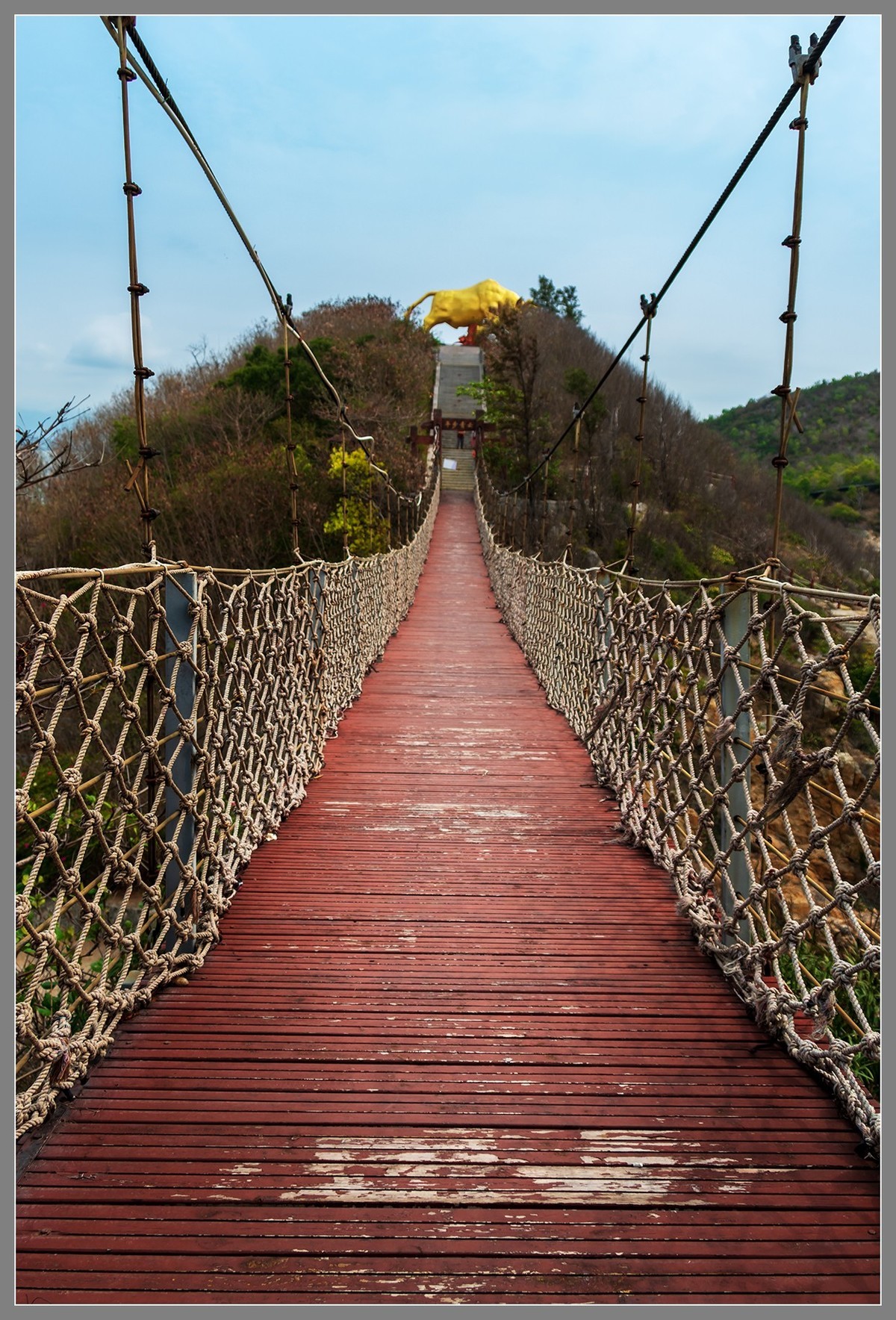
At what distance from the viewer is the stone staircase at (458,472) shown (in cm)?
2180

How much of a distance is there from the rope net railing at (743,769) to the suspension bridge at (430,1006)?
11mm

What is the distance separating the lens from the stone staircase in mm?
21797

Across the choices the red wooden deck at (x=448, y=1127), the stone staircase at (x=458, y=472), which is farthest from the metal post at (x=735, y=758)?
the stone staircase at (x=458, y=472)

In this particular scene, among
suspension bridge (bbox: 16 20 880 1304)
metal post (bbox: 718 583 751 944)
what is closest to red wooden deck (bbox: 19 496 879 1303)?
suspension bridge (bbox: 16 20 880 1304)

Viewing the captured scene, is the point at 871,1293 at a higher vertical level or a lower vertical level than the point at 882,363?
lower

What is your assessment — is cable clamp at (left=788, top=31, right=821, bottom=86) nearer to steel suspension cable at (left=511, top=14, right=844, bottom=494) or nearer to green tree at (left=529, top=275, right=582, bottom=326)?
steel suspension cable at (left=511, top=14, right=844, bottom=494)

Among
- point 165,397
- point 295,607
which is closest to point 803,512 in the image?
point 165,397

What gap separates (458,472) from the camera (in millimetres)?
22297

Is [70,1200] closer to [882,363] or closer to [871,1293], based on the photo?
[871,1293]

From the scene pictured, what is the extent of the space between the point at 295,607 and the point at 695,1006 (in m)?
1.69

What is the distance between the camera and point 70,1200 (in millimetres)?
1014

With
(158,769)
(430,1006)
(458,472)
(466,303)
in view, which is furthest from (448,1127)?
(466,303)

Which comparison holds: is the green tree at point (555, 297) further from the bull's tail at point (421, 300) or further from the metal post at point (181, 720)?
the metal post at point (181, 720)

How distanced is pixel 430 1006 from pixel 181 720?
0.72m
